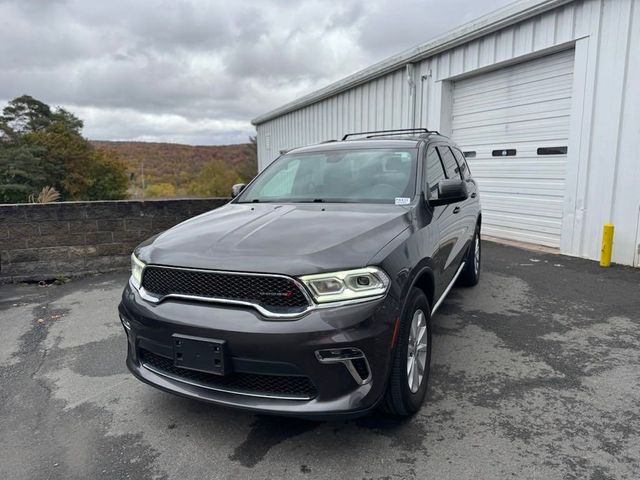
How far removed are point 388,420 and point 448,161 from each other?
2.67m

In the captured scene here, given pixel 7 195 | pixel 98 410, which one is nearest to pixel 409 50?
pixel 98 410

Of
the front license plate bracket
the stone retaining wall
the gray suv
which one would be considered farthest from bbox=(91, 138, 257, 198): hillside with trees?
the front license plate bracket

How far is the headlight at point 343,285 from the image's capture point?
2.20m

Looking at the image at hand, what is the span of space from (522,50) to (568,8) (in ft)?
3.08

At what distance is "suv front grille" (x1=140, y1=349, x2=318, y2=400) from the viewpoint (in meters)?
2.25

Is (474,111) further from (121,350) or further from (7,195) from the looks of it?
(7,195)

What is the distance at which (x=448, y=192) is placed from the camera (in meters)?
3.19

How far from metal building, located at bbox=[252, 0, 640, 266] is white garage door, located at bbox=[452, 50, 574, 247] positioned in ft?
0.06

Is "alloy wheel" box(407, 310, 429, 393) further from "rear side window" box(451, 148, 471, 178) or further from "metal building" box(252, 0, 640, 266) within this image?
"metal building" box(252, 0, 640, 266)

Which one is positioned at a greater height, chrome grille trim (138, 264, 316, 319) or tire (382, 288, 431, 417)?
chrome grille trim (138, 264, 316, 319)

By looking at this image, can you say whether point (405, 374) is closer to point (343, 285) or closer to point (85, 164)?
point (343, 285)

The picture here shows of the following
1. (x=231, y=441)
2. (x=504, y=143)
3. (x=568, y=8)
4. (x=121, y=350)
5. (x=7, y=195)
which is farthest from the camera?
(x=7, y=195)

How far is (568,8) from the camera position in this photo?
678cm

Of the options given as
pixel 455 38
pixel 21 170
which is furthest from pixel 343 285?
pixel 21 170
